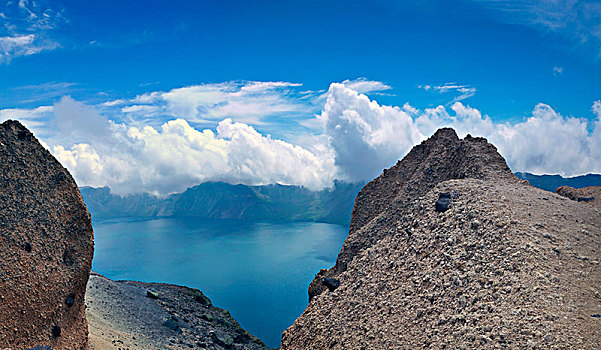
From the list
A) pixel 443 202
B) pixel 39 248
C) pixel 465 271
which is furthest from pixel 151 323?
pixel 465 271

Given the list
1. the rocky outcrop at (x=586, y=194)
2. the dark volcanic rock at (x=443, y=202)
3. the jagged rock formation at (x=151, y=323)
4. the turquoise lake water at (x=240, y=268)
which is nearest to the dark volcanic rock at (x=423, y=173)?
the dark volcanic rock at (x=443, y=202)

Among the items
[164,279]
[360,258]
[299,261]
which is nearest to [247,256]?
[299,261]

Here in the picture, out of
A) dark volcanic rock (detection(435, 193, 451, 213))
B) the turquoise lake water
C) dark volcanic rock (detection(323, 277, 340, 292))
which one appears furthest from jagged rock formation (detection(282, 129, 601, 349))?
the turquoise lake water

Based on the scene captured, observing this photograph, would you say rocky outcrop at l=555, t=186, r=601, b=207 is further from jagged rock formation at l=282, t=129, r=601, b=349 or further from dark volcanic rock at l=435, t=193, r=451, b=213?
dark volcanic rock at l=435, t=193, r=451, b=213

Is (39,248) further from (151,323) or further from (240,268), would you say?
(240,268)

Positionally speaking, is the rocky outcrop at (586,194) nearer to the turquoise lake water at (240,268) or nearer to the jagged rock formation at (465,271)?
the jagged rock formation at (465,271)

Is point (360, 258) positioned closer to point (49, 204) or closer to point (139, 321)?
point (49, 204)
